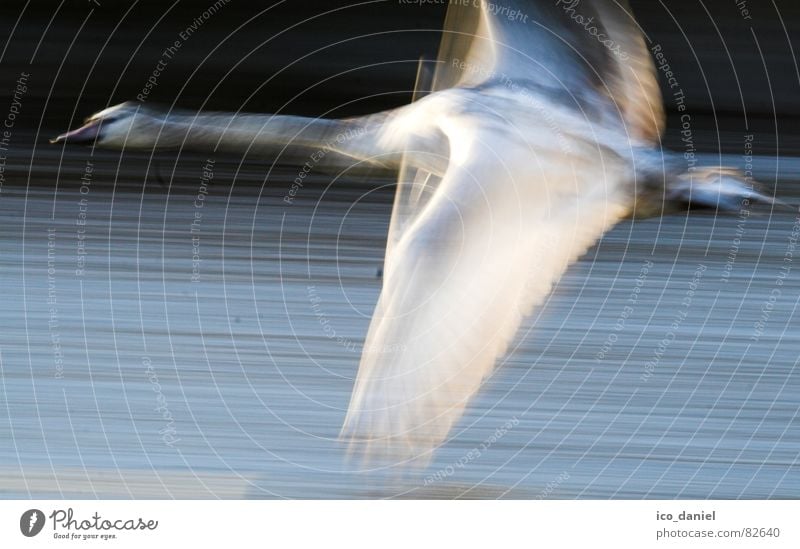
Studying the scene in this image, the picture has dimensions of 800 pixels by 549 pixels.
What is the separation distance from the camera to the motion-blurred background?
1663 mm

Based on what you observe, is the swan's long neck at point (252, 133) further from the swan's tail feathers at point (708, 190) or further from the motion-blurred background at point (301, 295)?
the swan's tail feathers at point (708, 190)

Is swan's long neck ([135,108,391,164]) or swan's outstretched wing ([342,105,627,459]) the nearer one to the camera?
swan's outstretched wing ([342,105,627,459])

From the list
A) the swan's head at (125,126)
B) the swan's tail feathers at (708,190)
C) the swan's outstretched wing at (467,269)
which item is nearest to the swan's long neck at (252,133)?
the swan's head at (125,126)

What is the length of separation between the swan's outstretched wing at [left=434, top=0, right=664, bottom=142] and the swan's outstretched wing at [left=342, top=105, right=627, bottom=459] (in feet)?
0.24

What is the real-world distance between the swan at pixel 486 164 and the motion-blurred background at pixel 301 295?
0.04m

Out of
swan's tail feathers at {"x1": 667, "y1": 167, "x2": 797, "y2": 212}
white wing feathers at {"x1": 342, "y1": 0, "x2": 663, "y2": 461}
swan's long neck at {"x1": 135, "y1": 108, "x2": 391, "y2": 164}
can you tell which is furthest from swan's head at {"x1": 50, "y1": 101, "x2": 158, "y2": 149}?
swan's tail feathers at {"x1": 667, "y1": 167, "x2": 797, "y2": 212}

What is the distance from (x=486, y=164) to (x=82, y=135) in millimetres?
560

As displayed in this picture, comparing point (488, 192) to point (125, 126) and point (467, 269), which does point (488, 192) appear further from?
point (125, 126)

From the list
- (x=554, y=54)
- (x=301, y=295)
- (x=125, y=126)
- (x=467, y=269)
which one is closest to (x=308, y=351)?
(x=301, y=295)

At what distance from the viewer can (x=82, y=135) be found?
1.85 m

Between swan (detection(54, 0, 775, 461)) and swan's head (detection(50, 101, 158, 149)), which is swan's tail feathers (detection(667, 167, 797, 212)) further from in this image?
swan's head (detection(50, 101, 158, 149))

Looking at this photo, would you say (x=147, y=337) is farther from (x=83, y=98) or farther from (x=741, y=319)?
(x=741, y=319)

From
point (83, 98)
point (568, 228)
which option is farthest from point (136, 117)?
point (568, 228)

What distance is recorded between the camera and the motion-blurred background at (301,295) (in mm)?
1663
